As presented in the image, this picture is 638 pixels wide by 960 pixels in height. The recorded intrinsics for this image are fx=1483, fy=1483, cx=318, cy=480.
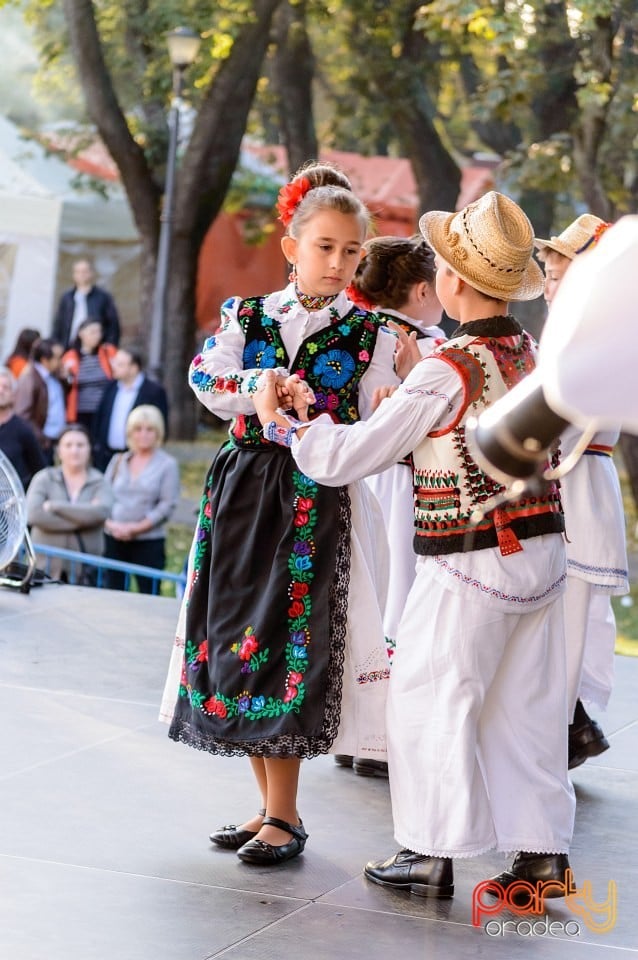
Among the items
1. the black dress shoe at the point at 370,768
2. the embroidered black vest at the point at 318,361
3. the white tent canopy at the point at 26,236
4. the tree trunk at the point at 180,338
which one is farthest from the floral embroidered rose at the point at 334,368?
the tree trunk at the point at 180,338

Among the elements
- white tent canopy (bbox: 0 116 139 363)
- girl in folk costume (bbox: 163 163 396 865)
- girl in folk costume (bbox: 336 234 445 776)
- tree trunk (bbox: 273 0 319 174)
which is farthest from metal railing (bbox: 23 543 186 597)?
tree trunk (bbox: 273 0 319 174)

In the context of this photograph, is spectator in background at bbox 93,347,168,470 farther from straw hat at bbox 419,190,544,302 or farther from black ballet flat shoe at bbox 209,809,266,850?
straw hat at bbox 419,190,544,302

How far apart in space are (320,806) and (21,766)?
876 mm

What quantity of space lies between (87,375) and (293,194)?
25.4ft

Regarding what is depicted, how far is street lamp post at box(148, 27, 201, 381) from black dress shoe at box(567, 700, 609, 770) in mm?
10646

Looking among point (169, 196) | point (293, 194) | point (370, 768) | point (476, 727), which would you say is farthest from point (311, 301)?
point (169, 196)

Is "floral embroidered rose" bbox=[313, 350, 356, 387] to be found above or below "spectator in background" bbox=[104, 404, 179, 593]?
above

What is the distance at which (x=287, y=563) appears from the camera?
3469 millimetres

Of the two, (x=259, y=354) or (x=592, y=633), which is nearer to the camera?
(x=259, y=354)

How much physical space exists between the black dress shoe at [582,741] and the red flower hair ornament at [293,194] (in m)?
1.77

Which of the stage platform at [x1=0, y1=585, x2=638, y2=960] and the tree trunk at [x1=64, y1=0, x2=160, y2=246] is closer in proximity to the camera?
the stage platform at [x1=0, y1=585, x2=638, y2=960]

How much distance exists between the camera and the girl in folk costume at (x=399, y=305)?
4.42 m

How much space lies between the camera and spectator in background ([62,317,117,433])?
11.1 meters

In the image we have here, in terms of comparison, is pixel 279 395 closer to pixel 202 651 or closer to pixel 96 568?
pixel 202 651
